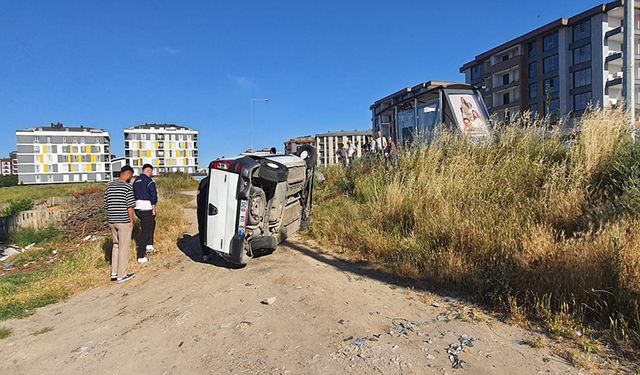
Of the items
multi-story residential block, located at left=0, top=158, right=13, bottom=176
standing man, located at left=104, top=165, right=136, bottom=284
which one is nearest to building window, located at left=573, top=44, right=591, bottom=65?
standing man, located at left=104, top=165, right=136, bottom=284

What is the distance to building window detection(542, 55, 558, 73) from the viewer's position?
56075 mm

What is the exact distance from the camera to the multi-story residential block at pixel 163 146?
12562cm

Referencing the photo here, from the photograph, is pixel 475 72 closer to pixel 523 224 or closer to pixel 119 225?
pixel 523 224

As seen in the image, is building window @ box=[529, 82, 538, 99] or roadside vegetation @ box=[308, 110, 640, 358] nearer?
roadside vegetation @ box=[308, 110, 640, 358]

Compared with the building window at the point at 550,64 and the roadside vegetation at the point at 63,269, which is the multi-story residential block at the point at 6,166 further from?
the roadside vegetation at the point at 63,269

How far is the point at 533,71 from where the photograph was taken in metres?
60.1

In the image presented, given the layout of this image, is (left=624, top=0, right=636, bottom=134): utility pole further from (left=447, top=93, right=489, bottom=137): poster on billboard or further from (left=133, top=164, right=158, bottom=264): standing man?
(left=133, top=164, right=158, bottom=264): standing man

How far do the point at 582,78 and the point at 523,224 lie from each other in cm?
5836

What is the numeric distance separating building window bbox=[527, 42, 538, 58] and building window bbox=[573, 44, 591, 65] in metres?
6.85

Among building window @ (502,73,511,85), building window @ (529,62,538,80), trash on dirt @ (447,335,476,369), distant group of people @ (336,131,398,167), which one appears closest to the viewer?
trash on dirt @ (447,335,476,369)

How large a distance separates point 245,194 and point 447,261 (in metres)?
2.87

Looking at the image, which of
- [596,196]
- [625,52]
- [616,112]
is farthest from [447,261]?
[625,52]

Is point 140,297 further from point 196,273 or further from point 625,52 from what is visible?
point 625,52

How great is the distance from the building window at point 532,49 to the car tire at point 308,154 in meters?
62.7
